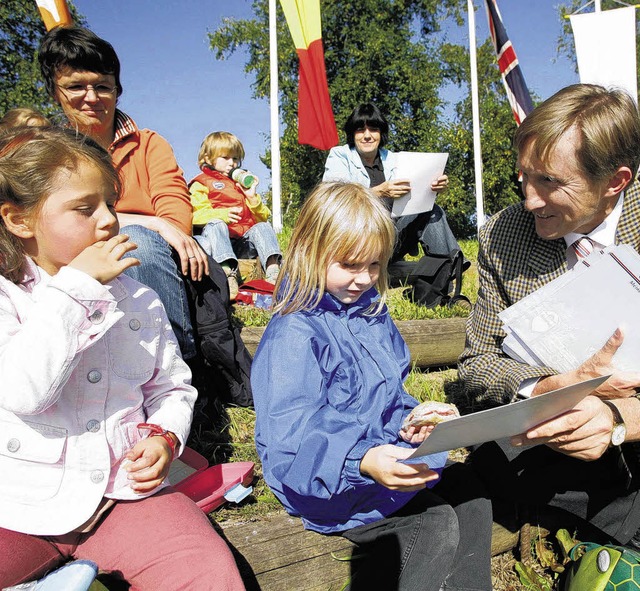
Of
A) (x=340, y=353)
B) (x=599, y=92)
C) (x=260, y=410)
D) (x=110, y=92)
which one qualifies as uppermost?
(x=110, y=92)

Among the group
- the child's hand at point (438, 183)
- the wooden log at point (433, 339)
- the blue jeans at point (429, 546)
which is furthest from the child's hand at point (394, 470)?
the child's hand at point (438, 183)

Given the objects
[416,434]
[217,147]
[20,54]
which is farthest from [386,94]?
[416,434]

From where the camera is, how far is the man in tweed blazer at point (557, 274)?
1.83 metres

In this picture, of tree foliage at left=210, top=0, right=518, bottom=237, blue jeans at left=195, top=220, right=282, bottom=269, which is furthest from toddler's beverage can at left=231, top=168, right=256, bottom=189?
tree foliage at left=210, top=0, right=518, bottom=237

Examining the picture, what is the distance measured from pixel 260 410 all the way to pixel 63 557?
635mm

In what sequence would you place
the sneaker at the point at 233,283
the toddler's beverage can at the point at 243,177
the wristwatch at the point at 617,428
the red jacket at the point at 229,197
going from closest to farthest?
the wristwatch at the point at 617,428 → the sneaker at the point at 233,283 → the red jacket at the point at 229,197 → the toddler's beverage can at the point at 243,177

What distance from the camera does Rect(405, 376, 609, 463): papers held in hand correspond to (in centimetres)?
128

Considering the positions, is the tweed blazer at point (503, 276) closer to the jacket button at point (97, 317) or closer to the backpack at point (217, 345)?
the backpack at point (217, 345)

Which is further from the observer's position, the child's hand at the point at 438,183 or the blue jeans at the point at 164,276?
the child's hand at the point at 438,183

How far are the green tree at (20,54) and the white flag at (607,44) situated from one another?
12022 millimetres

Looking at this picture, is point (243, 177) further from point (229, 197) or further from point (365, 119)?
point (365, 119)

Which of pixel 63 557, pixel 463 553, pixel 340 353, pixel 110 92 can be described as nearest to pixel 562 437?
pixel 463 553

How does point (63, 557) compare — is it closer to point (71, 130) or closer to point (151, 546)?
point (151, 546)

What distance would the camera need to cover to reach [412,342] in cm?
334
